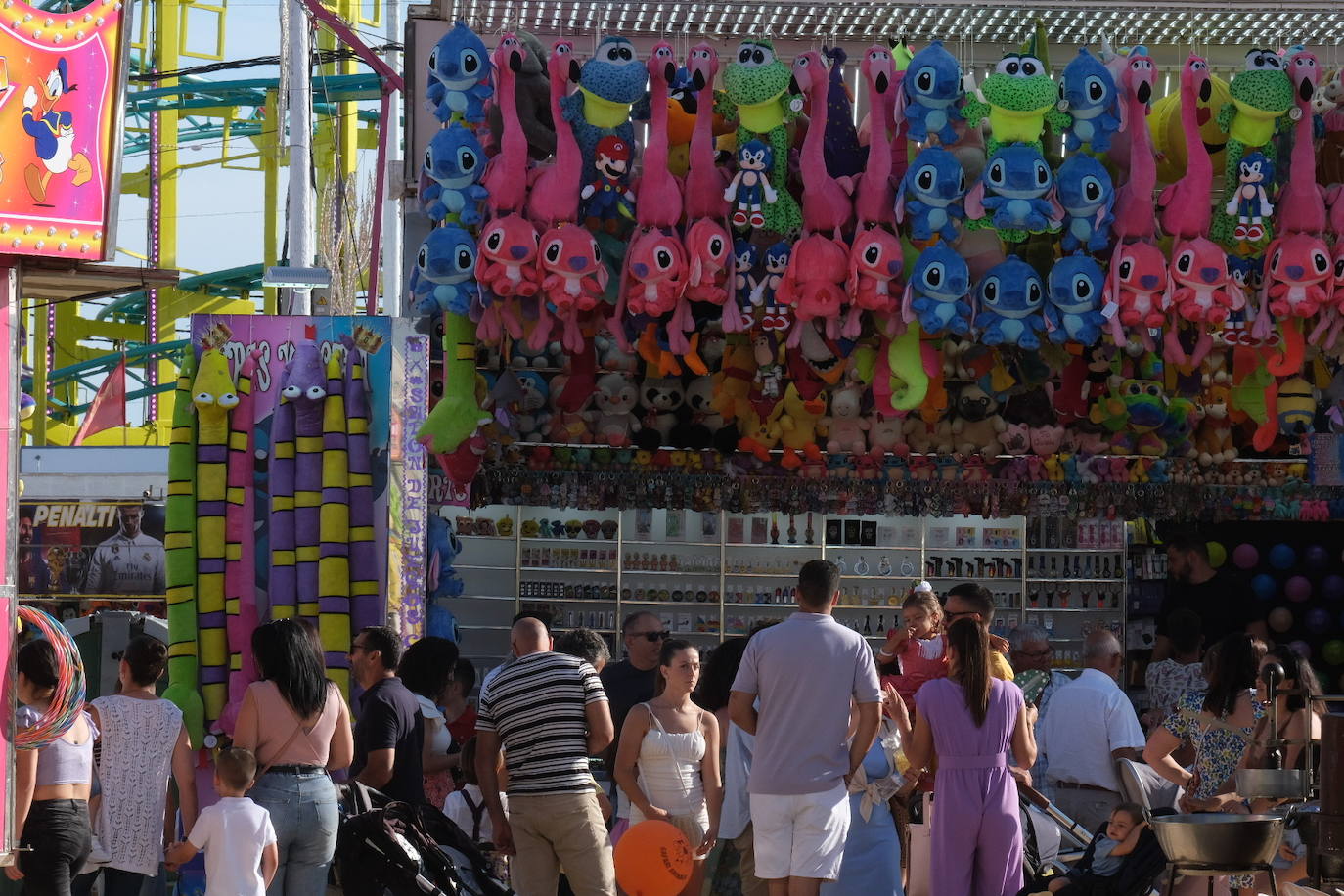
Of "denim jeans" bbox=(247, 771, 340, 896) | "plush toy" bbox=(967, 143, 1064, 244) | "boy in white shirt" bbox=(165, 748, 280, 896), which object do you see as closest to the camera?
"boy in white shirt" bbox=(165, 748, 280, 896)

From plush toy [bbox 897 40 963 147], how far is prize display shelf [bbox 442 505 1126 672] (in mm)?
4826

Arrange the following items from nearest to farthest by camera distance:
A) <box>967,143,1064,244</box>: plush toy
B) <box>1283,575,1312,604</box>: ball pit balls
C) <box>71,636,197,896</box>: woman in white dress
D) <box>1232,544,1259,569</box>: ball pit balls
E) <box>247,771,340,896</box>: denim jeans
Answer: <box>247,771,340,896</box>: denim jeans
<box>71,636,197,896</box>: woman in white dress
<box>967,143,1064,244</box>: plush toy
<box>1283,575,1312,604</box>: ball pit balls
<box>1232,544,1259,569</box>: ball pit balls

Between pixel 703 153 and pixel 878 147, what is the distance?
2.33ft

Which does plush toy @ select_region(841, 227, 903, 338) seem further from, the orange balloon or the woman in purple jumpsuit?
the orange balloon

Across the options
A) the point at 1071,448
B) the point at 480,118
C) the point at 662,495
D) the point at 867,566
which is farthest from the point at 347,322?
the point at 867,566

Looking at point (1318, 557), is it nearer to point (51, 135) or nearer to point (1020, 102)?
point (1020, 102)

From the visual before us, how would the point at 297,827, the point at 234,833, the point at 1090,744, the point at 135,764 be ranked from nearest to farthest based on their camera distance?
the point at 234,833 < the point at 297,827 < the point at 135,764 < the point at 1090,744

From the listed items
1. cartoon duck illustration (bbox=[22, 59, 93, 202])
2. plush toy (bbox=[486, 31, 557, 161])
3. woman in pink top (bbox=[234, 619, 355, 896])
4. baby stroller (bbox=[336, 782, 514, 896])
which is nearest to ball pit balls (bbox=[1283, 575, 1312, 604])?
plush toy (bbox=[486, 31, 557, 161])

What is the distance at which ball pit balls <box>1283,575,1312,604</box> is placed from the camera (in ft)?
36.6

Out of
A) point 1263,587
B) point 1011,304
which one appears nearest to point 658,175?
point 1011,304

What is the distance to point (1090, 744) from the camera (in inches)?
243

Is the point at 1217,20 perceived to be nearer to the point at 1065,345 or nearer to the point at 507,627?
the point at 1065,345

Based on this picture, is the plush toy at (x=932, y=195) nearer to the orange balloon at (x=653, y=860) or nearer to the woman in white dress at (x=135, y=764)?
the orange balloon at (x=653, y=860)

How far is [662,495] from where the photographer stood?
31.7 ft
